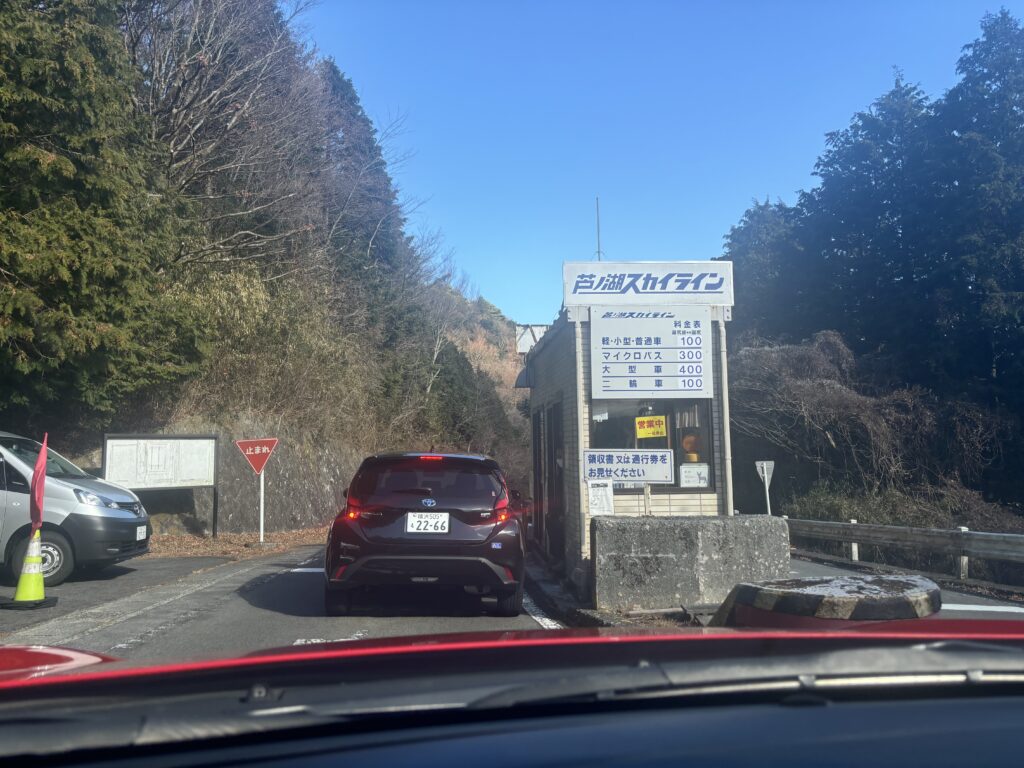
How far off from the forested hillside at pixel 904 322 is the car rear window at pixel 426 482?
18.5 m

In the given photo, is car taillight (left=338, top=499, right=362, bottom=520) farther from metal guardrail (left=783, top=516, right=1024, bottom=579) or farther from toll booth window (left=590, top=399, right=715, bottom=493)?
metal guardrail (left=783, top=516, right=1024, bottom=579)

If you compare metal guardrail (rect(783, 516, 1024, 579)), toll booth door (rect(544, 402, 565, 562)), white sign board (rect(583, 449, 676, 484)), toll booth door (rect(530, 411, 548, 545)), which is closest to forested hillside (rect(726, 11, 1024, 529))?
metal guardrail (rect(783, 516, 1024, 579))

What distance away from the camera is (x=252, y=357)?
23.0 m

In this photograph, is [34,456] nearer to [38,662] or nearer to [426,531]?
[426,531]

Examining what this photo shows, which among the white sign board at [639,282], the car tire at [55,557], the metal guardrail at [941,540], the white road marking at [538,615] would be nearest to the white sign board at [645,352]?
the white sign board at [639,282]

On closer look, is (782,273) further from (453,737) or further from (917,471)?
(453,737)

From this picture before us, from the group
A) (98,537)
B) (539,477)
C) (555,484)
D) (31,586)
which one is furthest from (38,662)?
(539,477)

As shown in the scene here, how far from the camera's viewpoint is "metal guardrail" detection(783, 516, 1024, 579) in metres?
11.3

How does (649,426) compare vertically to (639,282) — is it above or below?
below

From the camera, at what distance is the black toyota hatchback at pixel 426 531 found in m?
7.81

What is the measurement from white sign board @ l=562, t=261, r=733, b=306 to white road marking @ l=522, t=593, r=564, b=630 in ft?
12.5

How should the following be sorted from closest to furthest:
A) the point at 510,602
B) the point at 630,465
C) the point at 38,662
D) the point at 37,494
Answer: the point at 38,662
the point at 510,602
the point at 37,494
the point at 630,465

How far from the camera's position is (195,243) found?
21547mm

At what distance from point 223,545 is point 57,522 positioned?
263 inches
